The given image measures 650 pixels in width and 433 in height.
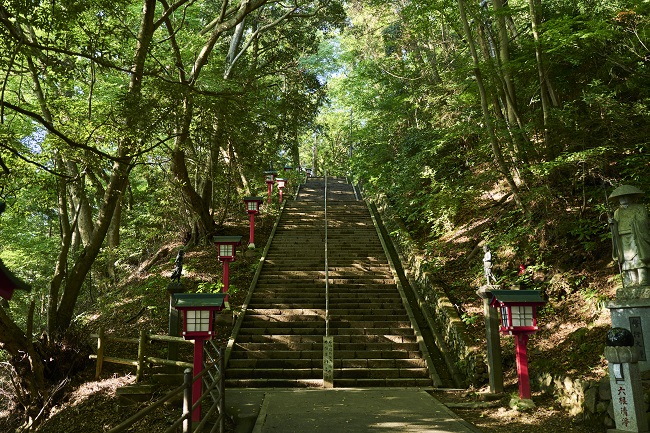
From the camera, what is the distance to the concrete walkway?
19.3 feet

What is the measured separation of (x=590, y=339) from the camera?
729 centimetres

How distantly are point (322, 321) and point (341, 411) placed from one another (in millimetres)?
4182

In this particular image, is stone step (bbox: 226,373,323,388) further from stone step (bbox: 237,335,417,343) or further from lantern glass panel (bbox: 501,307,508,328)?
lantern glass panel (bbox: 501,307,508,328)

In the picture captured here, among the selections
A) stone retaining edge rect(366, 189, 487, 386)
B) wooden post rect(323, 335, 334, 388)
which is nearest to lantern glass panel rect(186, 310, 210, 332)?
wooden post rect(323, 335, 334, 388)

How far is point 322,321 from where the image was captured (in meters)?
10.9

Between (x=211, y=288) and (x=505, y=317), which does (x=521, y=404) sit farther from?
(x=211, y=288)

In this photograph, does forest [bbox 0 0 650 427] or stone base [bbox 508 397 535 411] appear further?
forest [bbox 0 0 650 427]

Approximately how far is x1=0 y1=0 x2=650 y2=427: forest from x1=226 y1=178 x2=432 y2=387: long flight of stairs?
2069 millimetres

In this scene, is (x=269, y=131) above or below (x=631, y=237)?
above

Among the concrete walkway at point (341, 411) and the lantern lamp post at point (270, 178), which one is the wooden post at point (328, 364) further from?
the lantern lamp post at point (270, 178)

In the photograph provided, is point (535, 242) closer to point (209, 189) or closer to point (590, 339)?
point (590, 339)

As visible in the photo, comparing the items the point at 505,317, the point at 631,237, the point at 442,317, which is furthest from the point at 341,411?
the point at 631,237

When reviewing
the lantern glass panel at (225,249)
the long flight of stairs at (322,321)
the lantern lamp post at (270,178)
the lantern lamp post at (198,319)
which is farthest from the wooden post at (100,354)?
the lantern lamp post at (270,178)

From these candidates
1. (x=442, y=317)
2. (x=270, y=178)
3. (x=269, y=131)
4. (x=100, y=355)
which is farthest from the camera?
(x=270, y=178)
